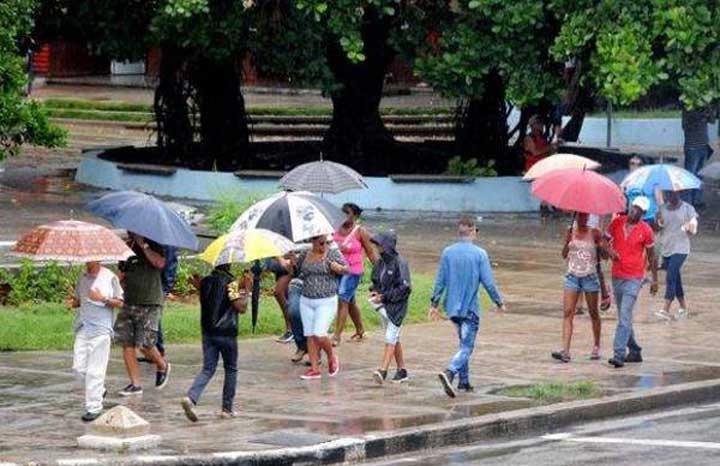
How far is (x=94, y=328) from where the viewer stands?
1490cm

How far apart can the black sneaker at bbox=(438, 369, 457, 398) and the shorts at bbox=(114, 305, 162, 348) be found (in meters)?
2.53

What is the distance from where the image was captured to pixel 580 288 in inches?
712

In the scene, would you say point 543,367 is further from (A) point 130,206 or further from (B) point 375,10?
(B) point 375,10

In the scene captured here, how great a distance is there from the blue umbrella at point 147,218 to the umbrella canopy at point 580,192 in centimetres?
390

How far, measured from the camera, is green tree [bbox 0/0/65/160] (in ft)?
60.1

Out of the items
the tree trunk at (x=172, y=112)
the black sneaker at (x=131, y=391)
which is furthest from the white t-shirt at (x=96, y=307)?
the tree trunk at (x=172, y=112)

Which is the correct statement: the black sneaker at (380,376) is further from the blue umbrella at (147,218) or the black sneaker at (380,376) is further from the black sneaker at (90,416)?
the black sneaker at (90,416)

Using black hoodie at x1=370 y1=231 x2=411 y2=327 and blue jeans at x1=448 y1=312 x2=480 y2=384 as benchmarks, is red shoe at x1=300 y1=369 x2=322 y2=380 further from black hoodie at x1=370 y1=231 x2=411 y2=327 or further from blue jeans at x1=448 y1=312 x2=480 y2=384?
blue jeans at x1=448 y1=312 x2=480 y2=384

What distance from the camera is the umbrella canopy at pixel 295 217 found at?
1680 cm

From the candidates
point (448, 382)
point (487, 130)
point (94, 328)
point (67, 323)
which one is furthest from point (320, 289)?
point (487, 130)

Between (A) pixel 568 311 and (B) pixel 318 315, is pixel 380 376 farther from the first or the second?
(A) pixel 568 311

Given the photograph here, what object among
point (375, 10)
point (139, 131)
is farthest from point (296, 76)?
point (139, 131)

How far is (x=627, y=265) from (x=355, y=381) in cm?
302

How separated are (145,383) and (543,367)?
394cm
